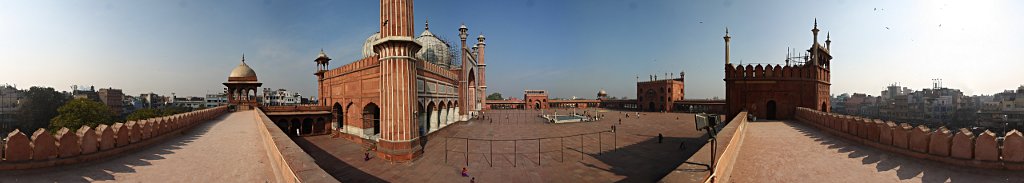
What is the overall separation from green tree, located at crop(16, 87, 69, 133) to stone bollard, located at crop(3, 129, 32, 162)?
2420 inches

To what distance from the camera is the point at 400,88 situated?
13.6m

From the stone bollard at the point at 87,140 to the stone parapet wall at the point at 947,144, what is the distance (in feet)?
49.4

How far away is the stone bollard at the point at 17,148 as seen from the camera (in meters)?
5.59

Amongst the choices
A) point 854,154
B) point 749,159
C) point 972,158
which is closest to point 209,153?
point 749,159

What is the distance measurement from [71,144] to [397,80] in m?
8.10

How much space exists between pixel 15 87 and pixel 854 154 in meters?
95.7

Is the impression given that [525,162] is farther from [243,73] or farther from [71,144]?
[243,73]

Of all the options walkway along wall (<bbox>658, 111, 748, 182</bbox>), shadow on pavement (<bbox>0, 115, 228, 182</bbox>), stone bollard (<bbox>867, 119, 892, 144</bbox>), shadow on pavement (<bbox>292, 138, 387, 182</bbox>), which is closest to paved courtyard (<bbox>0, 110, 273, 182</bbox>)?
shadow on pavement (<bbox>0, 115, 228, 182</bbox>)

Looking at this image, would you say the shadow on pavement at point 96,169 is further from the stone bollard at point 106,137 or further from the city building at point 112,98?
the city building at point 112,98

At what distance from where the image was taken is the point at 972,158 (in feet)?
18.9

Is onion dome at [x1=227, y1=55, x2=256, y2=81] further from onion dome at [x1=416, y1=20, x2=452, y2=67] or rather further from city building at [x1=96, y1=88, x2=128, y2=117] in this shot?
city building at [x1=96, y1=88, x2=128, y2=117]

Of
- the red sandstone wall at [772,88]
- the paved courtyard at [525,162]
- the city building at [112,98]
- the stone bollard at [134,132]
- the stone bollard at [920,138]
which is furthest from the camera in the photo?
the city building at [112,98]

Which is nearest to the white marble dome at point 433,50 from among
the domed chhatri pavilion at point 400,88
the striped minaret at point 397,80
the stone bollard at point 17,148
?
the domed chhatri pavilion at point 400,88

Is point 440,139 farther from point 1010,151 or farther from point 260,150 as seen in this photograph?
point 1010,151
